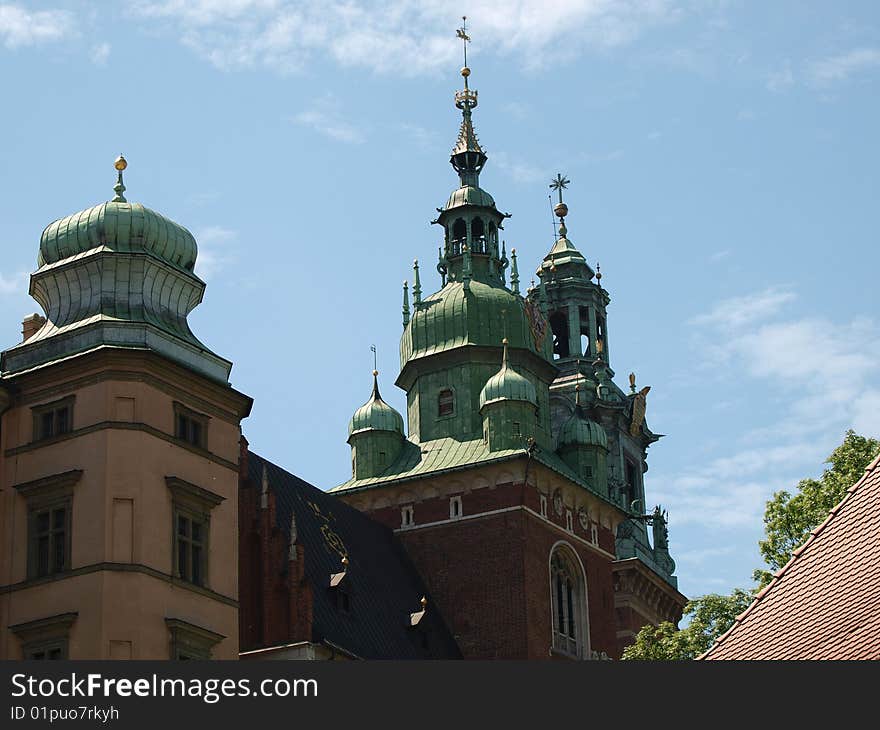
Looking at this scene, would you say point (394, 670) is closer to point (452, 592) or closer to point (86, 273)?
point (86, 273)

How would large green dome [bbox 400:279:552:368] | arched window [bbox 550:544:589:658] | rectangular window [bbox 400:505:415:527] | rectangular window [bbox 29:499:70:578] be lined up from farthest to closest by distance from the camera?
1. large green dome [bbox 400:279:552:368]
2. rectangular window [bbox 400:505:415:527]
3. arched window [bbox 550:544:589:658]
4. rectangular window [bbox 29:499:70:578]

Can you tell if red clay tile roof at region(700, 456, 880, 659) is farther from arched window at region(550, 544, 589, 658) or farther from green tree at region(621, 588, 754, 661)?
arched window at region(550, 544, 589, 658)

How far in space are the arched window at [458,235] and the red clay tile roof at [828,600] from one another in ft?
150

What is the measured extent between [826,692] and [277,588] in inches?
1155

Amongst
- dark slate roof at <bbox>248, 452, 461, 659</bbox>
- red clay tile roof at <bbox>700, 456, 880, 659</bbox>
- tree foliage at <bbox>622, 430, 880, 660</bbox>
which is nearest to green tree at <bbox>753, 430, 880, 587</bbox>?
tree foliage at <bbox>622, 430, 880, 660</bbox>

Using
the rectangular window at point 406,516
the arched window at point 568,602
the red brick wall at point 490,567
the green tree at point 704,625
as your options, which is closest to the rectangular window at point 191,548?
the green tree at point 704,625

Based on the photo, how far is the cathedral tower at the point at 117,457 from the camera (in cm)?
4069

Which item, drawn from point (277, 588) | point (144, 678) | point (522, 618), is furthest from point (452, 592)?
point (144, 678)

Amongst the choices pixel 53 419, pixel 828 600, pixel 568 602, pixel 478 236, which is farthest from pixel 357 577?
pixel 828 600

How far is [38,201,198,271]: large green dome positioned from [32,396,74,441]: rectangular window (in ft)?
13.1

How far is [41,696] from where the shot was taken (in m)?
22.4

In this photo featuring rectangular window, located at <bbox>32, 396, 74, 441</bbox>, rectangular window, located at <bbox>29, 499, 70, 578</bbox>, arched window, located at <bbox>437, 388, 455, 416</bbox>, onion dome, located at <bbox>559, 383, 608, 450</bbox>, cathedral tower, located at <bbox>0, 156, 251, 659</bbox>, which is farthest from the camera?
onion dome, located at <bbox>559, 383, 608, 450</bbox>

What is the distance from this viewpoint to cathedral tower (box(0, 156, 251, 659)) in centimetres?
4069

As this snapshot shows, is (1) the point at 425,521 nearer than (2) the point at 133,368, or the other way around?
(2) the point at 133,368
